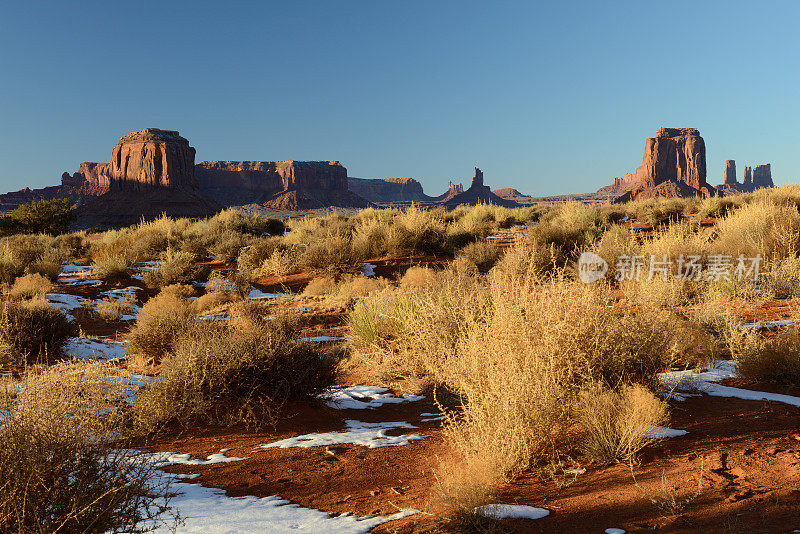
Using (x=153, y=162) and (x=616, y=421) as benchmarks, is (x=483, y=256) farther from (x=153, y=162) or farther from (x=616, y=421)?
(x=153, y=162)

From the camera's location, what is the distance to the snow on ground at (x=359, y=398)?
17.8 ft

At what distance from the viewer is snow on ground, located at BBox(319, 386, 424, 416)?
5.43 metres

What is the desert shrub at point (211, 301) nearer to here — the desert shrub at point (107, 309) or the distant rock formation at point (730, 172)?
the desert shrub at point (107, 309)

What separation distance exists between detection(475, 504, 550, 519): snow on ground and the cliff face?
11022cm

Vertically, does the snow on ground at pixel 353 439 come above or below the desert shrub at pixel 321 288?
below

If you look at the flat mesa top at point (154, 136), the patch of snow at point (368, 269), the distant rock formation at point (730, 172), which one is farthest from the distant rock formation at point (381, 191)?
the patch of snow at point (368, 269)

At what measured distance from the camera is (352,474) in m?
3.64

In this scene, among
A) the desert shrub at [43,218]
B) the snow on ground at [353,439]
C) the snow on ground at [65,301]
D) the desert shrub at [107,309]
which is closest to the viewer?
the snow on ground at [353,439]

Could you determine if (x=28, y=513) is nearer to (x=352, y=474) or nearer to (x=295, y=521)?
(x=295, y=521)

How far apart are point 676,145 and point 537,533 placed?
12838 centimetres

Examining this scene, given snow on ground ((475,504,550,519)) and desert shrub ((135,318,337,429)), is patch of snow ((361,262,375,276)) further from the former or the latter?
snow on ground ((475,504,550,519))

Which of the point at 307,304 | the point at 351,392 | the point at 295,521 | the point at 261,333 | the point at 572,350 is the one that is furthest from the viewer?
the point at 307,304

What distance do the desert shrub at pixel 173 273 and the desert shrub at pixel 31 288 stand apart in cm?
231

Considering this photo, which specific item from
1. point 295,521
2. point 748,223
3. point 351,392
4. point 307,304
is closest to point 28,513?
point 295,521
